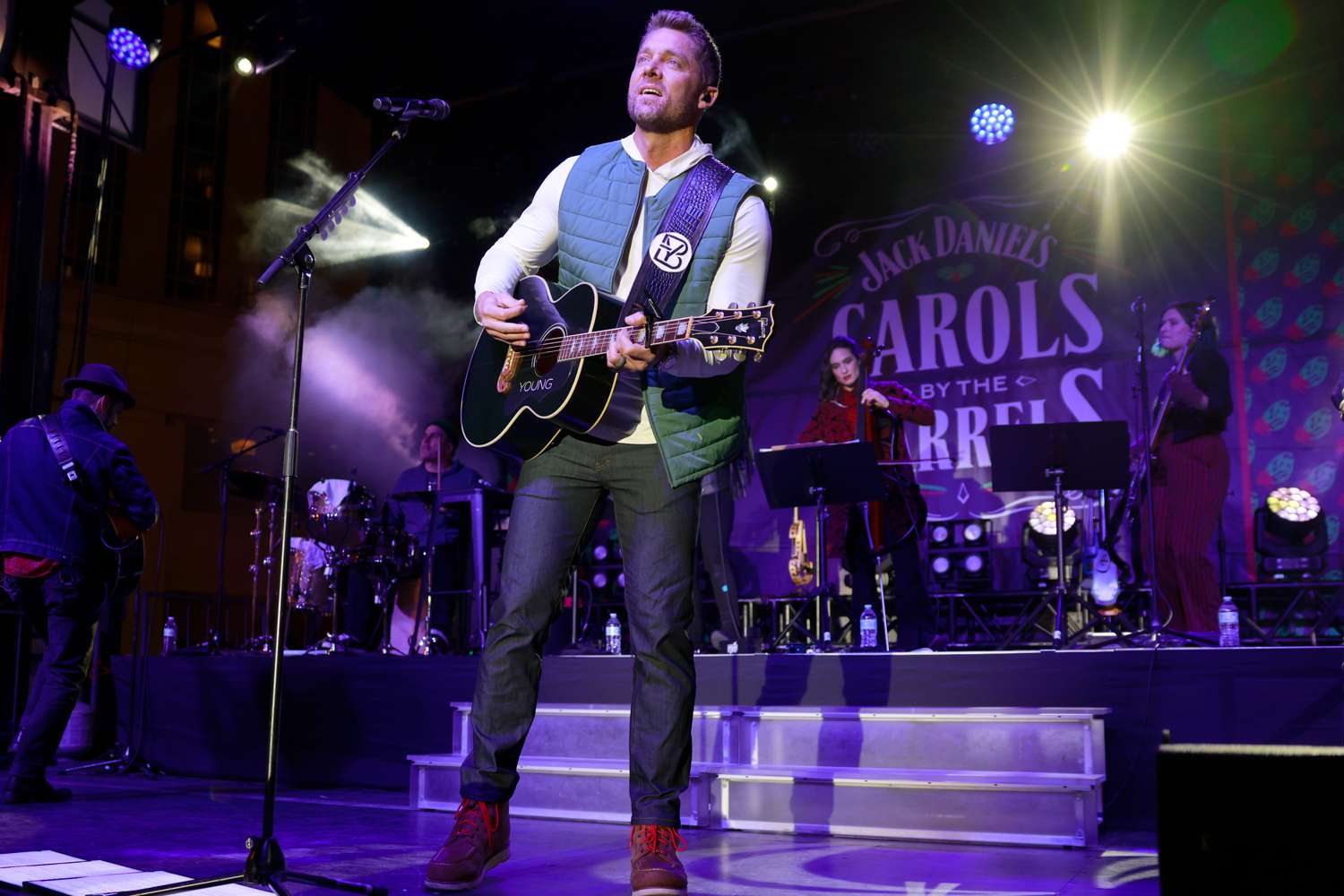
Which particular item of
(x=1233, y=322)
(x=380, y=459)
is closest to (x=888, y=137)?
(x=1233, y=322)

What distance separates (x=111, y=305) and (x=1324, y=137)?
Answer: 13.4m

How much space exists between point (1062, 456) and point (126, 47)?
23.9ft

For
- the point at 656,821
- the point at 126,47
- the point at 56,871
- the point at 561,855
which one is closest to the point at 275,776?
the point at 56,871

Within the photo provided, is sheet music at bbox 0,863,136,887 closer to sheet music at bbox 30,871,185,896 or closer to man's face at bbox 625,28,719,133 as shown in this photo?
sheet music at bbox 30,871,185,896


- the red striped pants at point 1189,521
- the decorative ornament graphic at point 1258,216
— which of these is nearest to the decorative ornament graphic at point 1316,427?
the decorative ornament graphic at point 1258,216

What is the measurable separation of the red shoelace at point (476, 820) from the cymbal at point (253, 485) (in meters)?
5.44

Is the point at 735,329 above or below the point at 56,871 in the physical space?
above

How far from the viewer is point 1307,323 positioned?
8.78m

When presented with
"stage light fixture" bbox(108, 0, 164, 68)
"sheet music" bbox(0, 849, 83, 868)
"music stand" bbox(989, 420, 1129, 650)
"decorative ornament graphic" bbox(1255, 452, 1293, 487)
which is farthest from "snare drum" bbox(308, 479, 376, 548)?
"decorative ornament graphic" bbox(1255, 452, 1293, 487)

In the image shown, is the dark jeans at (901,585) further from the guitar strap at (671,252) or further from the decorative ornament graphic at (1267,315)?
the guitar strap at (671,252)

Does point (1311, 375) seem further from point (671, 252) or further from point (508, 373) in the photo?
point (508, 373)

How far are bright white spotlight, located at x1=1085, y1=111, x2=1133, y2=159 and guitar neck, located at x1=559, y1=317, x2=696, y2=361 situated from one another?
8.04m

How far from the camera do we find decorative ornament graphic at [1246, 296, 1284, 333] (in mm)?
8914

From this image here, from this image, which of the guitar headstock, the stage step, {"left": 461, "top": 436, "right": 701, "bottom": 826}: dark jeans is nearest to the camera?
the guitar headstock
